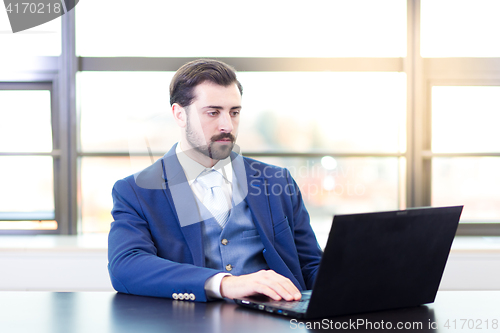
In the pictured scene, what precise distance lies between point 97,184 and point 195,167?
130cm

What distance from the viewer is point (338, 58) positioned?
8.55 feet

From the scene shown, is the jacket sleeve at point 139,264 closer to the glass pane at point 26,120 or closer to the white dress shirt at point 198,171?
the white dress shirt at point 198,171

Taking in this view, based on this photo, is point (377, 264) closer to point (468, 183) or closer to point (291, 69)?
point (291, 69)

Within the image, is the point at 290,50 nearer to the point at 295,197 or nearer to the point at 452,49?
the point at 452,49

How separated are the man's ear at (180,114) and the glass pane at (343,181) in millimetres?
1079

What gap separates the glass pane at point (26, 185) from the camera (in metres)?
2.60

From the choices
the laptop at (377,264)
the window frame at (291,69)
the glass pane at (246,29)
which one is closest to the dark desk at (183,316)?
the laptop at (377,264)

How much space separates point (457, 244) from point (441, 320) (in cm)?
177

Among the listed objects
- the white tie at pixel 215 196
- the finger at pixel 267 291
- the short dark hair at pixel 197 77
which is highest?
the short dark hair at pixel 197 77

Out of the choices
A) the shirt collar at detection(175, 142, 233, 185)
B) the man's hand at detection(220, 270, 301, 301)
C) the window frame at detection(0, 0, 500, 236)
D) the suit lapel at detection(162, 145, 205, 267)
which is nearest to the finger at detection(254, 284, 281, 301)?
the man's hand at detection(220, 270, 301, 301)

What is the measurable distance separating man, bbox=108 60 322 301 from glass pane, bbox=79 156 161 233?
1108 mm

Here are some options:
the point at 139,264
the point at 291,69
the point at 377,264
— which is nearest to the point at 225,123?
the point at 139,264

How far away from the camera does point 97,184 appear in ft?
8.60

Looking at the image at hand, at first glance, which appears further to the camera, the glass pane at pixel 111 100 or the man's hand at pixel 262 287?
the glass pane at pixel 111 100
